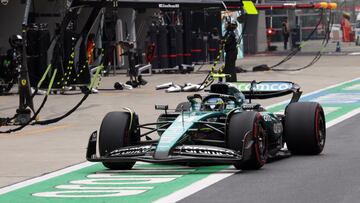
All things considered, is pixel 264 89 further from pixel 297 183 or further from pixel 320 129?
pixel 297 183

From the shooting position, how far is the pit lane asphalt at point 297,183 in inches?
392

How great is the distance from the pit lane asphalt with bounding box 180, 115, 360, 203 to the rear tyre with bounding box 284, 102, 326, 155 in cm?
14

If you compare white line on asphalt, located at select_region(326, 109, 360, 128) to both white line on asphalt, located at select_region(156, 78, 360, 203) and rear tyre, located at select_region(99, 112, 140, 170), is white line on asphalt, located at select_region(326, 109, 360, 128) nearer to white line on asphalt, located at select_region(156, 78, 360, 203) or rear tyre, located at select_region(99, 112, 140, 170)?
rear tyre, located at select_region(99, 112, 140, 170)

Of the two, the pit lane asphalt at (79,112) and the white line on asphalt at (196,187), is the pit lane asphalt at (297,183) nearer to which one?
the white line on asphalt at (196,187)

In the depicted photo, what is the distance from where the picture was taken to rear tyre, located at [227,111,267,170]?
1168 centimetres

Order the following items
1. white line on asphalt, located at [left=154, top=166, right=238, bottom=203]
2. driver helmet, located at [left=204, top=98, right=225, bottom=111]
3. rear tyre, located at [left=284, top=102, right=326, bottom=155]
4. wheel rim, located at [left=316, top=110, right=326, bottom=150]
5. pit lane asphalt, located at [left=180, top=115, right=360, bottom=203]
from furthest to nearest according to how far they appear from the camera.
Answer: wheel rim, located at [left=316, top=110, right=326, bottom=150] → rear tyre, located at [left=284, top=102, right=326, bottom=155] → driver helmet, located at [left=204, top=98, right=225, bottom=111] → white line on asphalt, located at [left=154, top=166, right=238, bottom=203] → pit lane asphalt, located at [left=180, top=115, right=360, bottom=203]

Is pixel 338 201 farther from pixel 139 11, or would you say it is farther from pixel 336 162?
pixel 139 11

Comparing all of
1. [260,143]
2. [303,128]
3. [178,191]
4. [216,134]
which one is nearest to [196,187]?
[178,191]

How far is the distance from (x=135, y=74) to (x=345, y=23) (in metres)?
42.4

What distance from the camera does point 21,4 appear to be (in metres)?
32.5

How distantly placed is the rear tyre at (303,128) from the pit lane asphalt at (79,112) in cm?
51

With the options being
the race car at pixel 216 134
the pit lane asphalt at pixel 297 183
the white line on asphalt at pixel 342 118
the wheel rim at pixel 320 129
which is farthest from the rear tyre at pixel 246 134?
the white line on asphalt at pixel 342 118

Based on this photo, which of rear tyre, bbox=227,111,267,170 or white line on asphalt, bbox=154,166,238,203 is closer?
white line on asphalt, bbox=154,166,238,203

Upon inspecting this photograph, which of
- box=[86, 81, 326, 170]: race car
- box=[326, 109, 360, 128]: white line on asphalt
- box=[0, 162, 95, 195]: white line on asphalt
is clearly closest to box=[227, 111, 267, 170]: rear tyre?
box=[86, 81, 326, 170]: race car
